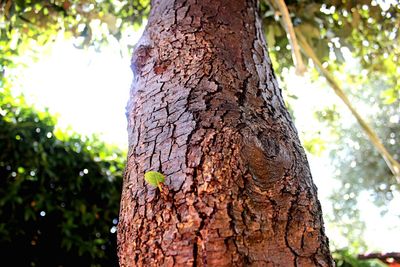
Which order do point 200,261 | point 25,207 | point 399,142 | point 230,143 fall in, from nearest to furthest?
point 200,261
point 230,143
point 25,207
point 399,142

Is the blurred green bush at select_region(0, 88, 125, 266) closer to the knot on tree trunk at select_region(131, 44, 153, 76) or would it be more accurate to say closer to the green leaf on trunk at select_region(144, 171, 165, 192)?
the knot on tree trunk at select_region(131, 44, 153, 76)

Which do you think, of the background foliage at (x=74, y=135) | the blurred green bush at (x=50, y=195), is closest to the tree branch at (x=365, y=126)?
the background foliage at (x=74, y=135)

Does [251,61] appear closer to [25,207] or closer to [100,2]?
[25,207]

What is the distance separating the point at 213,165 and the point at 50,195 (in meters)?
1.59

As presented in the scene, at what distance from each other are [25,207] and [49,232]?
0.16 m

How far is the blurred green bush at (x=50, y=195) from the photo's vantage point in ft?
6.31

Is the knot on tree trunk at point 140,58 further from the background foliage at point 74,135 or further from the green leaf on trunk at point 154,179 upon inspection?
the background foliage at point 74,135

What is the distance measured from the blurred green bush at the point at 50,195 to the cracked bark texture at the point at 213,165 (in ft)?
4.23

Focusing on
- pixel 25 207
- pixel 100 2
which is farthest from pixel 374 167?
pixel 25 207

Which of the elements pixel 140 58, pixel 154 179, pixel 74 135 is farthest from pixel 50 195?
pixel 154 179

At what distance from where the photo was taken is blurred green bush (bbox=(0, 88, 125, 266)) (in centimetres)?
192

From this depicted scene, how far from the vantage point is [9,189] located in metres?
1.95

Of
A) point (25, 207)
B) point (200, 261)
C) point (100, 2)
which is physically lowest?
point (200, 261)

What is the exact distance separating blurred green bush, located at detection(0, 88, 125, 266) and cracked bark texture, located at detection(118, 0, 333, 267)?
129 cm
